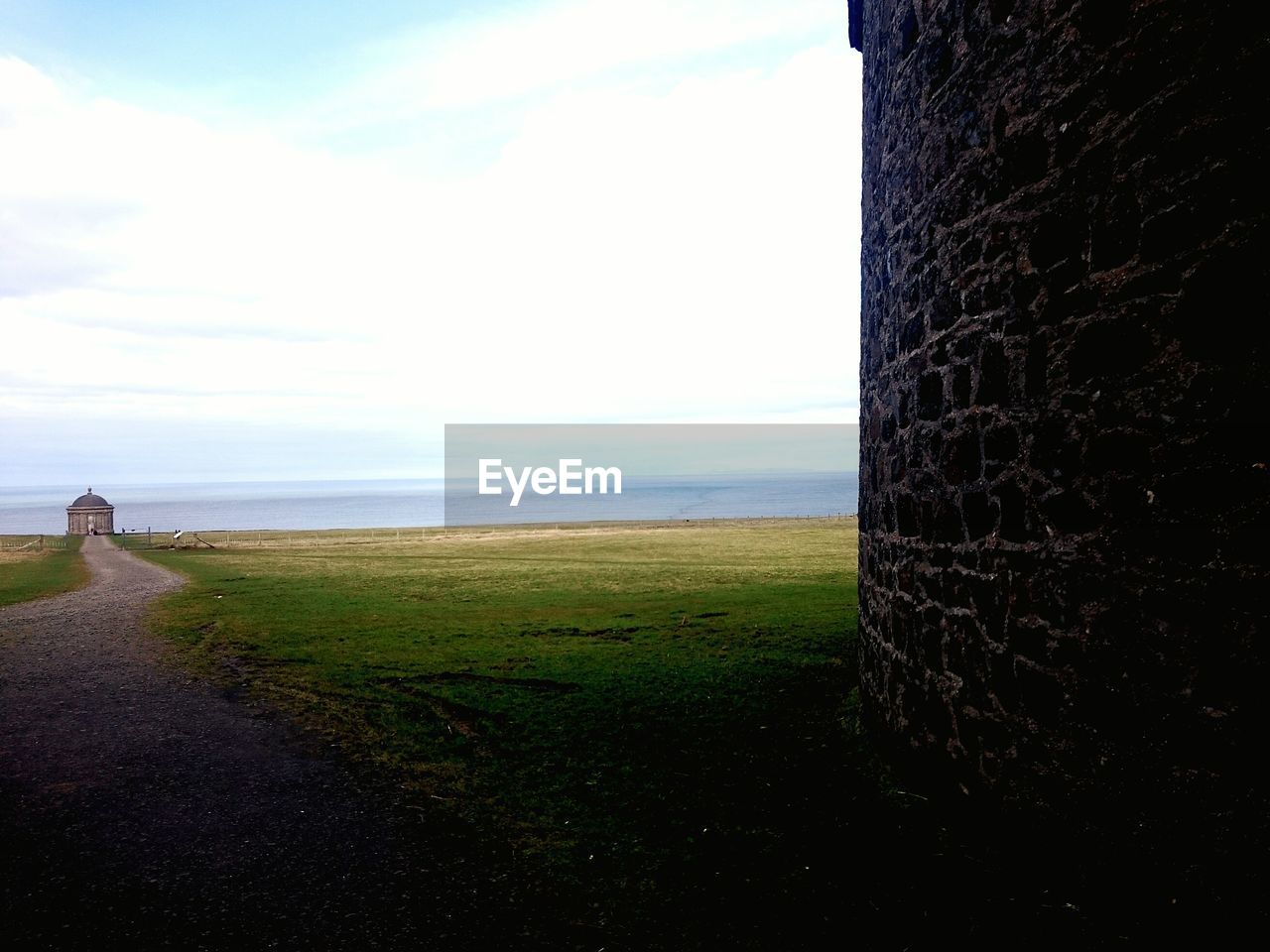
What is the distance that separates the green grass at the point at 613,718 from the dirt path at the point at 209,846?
1.63 ft

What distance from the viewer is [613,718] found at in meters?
7.90

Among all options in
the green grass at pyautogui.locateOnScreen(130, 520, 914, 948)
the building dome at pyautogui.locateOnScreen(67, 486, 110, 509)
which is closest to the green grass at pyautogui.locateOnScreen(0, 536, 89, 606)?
the green grass at pyautogui.locateOnScreen(130, 520, 914, 948)

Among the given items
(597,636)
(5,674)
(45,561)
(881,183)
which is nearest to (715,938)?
(881,183)

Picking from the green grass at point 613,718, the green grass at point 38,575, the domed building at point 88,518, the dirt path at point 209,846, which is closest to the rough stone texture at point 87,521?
the domed building at point 88,518

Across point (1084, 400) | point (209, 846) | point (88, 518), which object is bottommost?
point (209, 846)

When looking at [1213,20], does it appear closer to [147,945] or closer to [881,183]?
[881,183]

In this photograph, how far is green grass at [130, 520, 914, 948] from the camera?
15.4ft

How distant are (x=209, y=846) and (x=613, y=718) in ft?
12.1

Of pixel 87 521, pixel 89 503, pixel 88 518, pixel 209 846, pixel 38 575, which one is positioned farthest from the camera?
pixel 89 503

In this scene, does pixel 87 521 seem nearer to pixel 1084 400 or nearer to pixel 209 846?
pixel 209 846

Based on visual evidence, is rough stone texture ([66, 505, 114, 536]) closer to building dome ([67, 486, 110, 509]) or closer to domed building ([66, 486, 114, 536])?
domed building ([66, 486, 114, 536])

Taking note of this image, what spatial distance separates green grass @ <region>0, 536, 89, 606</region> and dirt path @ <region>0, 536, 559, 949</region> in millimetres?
14860

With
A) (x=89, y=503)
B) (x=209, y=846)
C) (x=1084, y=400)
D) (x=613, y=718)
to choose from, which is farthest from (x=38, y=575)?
(x=89, y=503)

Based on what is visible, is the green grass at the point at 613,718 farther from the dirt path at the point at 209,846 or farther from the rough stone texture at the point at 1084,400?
the rough stone texture at the point at 1084,400
